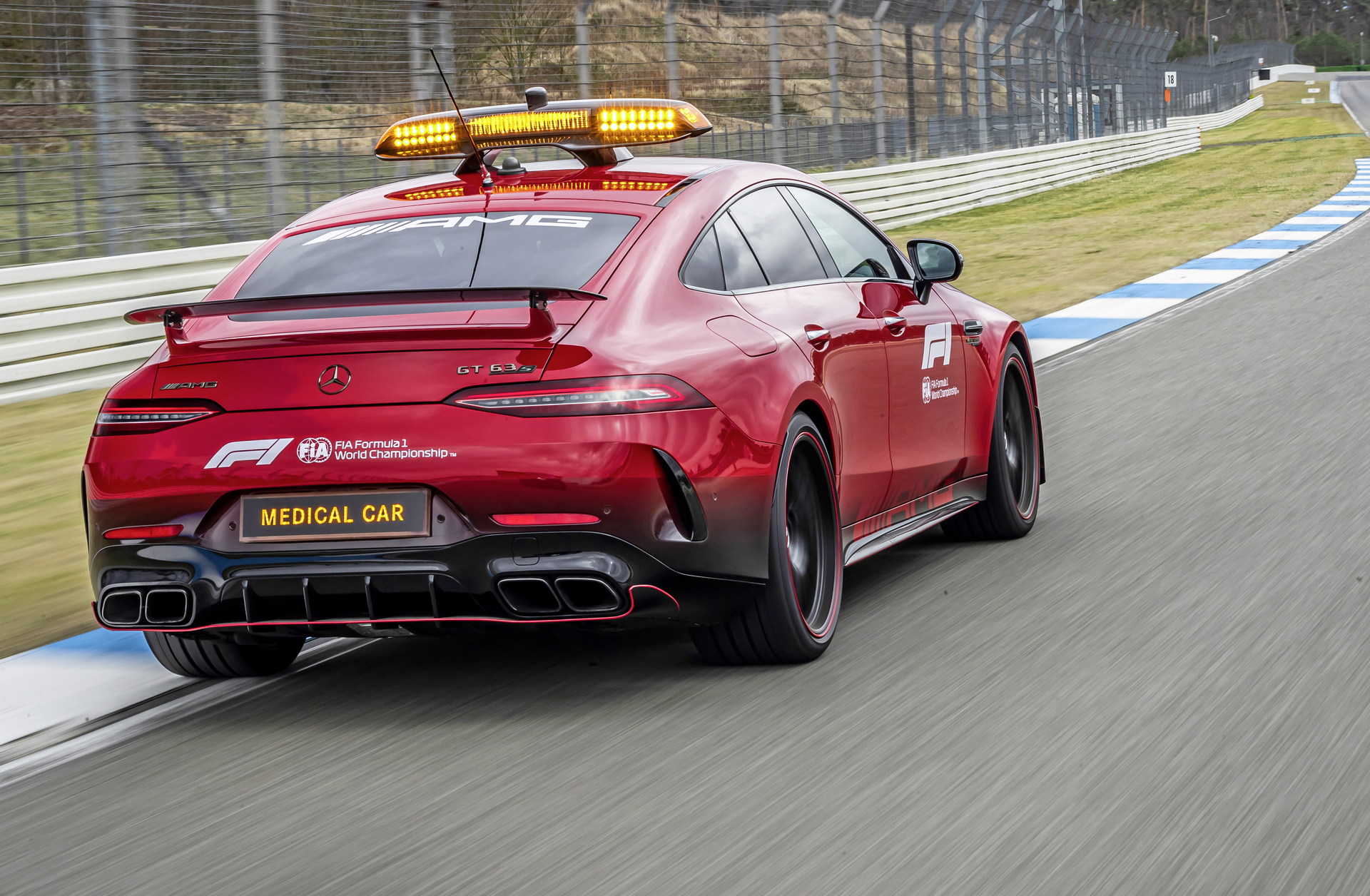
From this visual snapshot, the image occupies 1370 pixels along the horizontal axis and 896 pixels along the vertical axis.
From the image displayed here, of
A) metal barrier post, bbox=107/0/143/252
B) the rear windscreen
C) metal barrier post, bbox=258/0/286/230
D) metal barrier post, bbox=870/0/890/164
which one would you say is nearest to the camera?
the rear windscreen

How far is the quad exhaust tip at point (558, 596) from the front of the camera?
463 centimetres

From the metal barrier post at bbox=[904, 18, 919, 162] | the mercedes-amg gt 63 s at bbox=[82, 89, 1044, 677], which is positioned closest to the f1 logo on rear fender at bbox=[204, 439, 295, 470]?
the mercedes-amg gt 63 s at bbox=[82, 89, 1044, 677]

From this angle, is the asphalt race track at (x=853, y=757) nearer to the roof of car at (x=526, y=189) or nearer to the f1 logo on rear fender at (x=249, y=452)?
the f1 logo on rear fender at (x=249, y=452)

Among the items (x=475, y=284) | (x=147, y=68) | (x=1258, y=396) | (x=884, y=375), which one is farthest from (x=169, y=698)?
(x=147, y=68)

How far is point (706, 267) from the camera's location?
532 centimetres

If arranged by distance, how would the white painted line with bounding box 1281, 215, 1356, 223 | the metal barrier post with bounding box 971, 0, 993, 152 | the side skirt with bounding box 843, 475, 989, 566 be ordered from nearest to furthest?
the side skirt with bounding box 843, 475, 989, 566 → the white painted line with bounding box 1281, 215, 1356, 223 → the metal barrier post with bounding box 971, 0, 993, 152

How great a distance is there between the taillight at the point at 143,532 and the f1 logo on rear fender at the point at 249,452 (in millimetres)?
202

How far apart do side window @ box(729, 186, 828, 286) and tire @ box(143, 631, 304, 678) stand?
1.84 m

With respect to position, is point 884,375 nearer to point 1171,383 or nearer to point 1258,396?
point 1258,396

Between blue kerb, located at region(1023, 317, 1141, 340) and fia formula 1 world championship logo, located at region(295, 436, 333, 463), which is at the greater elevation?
fia formula 1 world championship logo, located at region(295, 436, 333, 463)

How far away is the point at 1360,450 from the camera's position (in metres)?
8.48

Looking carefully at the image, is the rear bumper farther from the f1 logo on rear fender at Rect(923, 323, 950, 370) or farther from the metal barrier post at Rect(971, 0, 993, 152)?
the metal barrier post at Rect(971, 0, 993, 152)

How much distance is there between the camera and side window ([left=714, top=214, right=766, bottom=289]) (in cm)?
543

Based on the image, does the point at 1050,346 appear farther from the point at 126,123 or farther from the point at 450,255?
the point at 450,255
